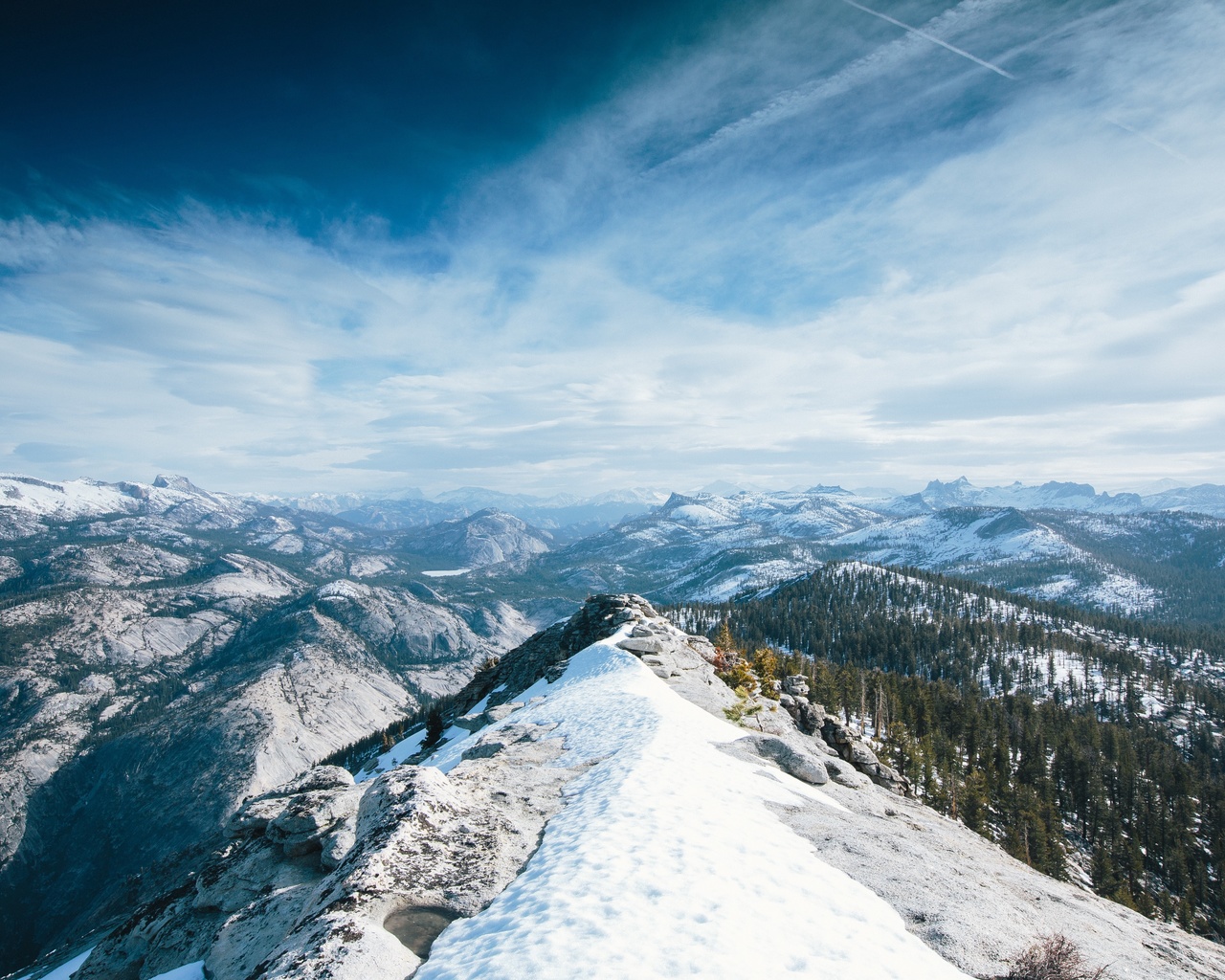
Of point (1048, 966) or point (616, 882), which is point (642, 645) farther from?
point (1048, 966)

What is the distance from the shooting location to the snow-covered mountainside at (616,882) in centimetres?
1005

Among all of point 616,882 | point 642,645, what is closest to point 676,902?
point 616,882

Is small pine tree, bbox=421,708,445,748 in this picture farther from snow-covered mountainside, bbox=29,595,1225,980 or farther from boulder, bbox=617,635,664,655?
snow-covered mountainside, bbox=29,595,1225,980

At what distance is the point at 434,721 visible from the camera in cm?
6134

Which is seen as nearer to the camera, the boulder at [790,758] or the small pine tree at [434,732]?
the boulder at [790,758]

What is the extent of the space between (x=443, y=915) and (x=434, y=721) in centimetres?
5552

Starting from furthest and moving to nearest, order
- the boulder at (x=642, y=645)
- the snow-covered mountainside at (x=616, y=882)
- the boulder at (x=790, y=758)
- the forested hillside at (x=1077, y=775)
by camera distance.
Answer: the forested hillside at (x=1077, y=775) < the boulder at (x=642, y=645) < the boulder at (x=790, y=758) < the snow-covered mountainside at (x=616, y=882)

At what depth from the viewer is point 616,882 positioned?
1188 cm

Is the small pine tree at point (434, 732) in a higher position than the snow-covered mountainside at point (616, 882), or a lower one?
lower

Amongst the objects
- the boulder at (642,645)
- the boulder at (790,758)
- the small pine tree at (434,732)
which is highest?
the boulder at (790,758)

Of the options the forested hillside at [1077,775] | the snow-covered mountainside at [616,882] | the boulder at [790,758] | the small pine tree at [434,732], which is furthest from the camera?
the forested hillside at [1077,775]

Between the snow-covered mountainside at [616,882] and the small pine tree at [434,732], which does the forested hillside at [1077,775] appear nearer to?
the small pine tree at [434,732]

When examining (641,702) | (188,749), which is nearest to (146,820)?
(188,749)

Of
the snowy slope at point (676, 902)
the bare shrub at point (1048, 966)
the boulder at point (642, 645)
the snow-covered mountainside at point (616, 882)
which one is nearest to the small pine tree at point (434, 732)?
the boulder at point (642, 645)
